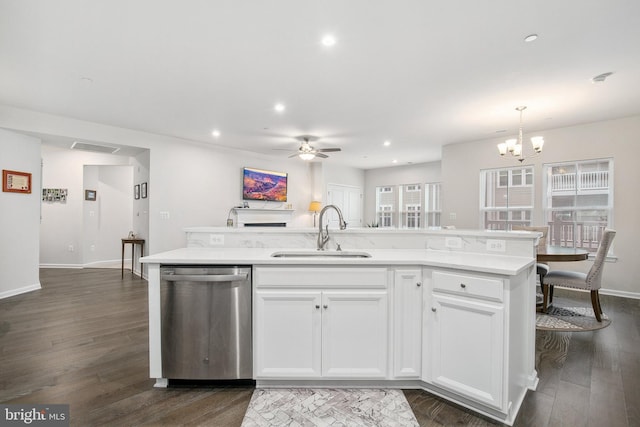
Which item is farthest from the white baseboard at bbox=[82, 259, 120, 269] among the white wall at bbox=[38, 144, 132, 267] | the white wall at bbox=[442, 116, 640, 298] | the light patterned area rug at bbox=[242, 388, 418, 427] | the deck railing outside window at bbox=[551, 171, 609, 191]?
the deck railing outside window at bbox=[551, 171, 609, 191]

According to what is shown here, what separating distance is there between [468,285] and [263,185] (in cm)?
602

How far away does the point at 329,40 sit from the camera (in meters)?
2.54

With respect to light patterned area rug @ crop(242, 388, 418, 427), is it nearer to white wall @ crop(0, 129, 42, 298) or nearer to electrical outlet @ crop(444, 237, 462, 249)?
electrical outlet @ crop(444, 237, 462, 249)

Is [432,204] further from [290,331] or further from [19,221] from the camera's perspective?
[19,221]

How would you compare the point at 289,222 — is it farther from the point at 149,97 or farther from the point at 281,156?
the point at 149,97

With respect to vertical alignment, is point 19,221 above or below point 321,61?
below

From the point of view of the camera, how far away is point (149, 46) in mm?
2635

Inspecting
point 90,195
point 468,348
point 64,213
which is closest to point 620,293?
point 468,348

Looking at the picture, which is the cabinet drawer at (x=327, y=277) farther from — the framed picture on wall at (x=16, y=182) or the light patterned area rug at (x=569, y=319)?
the framed picture on wall at (x=16, y=182)

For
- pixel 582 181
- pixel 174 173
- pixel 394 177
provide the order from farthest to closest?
1. pixel 394 177
2. pixel 174 173
3. pixel 582 181

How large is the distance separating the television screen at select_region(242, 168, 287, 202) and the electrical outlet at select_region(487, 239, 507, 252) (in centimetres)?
556

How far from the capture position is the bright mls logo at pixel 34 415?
1.73m

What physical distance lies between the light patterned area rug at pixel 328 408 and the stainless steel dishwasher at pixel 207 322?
0.82 ft

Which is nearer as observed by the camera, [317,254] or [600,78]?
[317,254]
